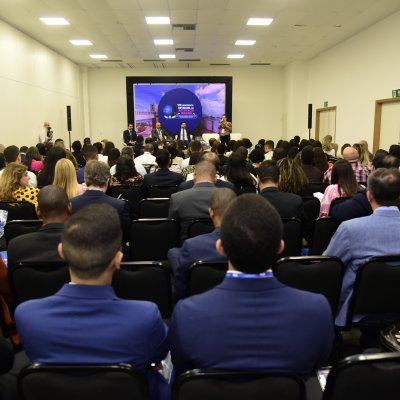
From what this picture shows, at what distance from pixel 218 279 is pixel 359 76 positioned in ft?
36.2

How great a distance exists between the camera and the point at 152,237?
335cm

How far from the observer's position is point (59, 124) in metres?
14.4

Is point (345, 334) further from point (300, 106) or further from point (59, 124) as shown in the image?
point (300, 106)

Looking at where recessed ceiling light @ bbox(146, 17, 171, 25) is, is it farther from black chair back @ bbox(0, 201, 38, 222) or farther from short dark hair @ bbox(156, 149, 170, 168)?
black chair back @ bbox(0, 201, 38, 222)

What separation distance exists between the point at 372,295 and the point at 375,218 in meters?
0.43

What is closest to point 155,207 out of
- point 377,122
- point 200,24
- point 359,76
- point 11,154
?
point 11,154

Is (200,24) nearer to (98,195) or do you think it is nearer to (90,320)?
(98,195)

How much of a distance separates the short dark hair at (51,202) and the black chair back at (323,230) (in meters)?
1.96

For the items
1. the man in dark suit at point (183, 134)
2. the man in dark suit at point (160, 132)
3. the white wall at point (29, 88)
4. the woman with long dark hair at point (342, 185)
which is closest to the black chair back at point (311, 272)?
the woman with long dark hair at point (342, 185)

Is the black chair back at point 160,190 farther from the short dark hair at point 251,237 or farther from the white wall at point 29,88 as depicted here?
the white wall at point 29,88

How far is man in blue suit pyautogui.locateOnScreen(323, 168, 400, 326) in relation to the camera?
91.3 inches

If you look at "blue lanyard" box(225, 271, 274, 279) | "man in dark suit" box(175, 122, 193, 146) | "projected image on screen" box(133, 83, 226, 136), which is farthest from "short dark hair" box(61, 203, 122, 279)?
"projected image on screen" box(133, 83, 226, 136)

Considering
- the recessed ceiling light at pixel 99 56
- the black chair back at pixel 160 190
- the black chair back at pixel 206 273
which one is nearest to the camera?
the black chair back at pixel 206 273

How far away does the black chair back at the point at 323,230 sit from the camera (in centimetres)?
332
